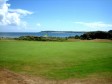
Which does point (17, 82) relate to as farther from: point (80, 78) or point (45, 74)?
point (80, 78)

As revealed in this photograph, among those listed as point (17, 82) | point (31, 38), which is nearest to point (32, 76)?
point (17, 82)

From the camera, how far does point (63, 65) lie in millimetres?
13070

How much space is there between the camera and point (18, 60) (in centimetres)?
1434

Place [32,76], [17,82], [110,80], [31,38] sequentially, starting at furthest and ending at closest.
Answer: [31,38] < [32,76] < [110,80] < [17,82]

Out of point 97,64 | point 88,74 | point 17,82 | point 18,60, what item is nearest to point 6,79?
point 17,82

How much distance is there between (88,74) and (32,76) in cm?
274

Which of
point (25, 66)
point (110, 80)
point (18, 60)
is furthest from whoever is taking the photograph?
point (18, 60)

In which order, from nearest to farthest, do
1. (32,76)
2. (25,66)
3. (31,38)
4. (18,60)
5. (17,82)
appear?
1. (17,82)
2. (32,76)
3. (25,66)
4. (18,60)
5. (31,38)

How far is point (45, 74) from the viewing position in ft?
35.8

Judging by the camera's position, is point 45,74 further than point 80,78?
Yes

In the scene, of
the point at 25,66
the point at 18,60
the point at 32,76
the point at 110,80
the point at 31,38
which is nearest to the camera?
the point at 110,80

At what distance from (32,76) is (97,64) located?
15.0 feet

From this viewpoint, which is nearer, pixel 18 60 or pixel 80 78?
pixel 80 78

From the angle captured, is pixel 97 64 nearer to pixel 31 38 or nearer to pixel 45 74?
pixel 45 74
